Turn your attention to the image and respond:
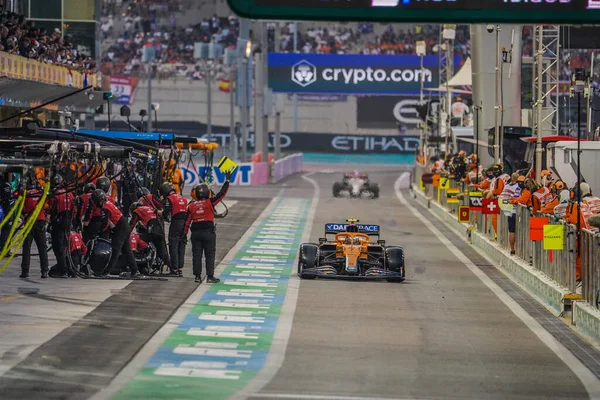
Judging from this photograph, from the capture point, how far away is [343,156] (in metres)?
92.9

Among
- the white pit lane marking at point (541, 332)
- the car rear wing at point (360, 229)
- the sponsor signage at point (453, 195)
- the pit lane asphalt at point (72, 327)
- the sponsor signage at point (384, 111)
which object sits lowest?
the white pit lane marking at point (541, 332)

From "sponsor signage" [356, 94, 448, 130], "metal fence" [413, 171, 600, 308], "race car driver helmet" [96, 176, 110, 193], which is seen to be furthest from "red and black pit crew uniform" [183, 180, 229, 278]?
"sponsor signage" [356, 94, 448, 130]

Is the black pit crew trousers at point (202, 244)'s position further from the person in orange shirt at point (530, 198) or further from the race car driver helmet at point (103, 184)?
the person in orange shirt at point (530, 198)

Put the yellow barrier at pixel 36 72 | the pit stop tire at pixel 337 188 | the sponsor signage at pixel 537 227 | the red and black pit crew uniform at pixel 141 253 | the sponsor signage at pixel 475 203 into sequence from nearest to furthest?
the sponsor signage at pixel 537 227
the red and black pit crew uniform at pixel 141 253
the sponsor signage at pixel 475 203
the yellow barrier at pixel 36 72
the pit stop tire at pixel 337 188

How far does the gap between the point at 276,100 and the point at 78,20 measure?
2424 centimetres

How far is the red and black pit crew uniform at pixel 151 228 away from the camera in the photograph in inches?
898

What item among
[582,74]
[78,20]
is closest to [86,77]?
[78,20]

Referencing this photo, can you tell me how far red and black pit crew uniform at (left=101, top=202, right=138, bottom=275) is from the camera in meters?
22.2

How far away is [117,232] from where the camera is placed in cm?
2228

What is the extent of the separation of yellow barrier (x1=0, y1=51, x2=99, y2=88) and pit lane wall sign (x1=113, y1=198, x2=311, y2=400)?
7.99 meters

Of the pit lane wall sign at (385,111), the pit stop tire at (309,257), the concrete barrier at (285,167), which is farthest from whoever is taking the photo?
the pit lane wall sign at (385,111)

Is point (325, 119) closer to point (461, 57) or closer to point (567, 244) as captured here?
point (461, 57)

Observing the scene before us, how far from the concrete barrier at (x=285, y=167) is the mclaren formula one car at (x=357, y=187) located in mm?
13577

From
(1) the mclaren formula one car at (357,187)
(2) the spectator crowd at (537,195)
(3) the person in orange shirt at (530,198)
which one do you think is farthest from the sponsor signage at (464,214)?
(1) the mclaren formula one car at (357,187)
